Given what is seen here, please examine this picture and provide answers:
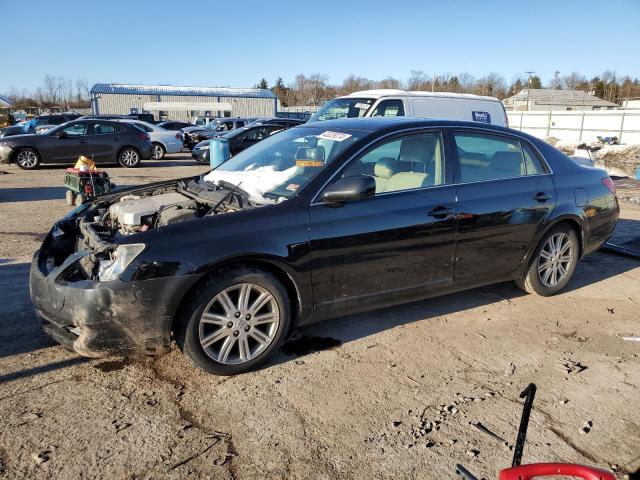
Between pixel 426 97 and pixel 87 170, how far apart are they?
662 centimetres

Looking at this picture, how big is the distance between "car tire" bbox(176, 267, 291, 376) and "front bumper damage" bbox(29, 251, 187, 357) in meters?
0.14

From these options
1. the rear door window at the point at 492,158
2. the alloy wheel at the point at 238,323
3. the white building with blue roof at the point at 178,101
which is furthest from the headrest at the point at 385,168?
the white building with blue roof at the point at 178,101

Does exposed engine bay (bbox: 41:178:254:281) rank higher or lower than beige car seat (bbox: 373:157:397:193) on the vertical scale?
lower

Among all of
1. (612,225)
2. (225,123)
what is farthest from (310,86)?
(612,225)

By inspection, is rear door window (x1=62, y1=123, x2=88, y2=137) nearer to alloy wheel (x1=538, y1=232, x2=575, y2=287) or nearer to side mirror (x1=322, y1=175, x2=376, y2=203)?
side mirror (x1=322, y1=175, x2=376, y2=203)

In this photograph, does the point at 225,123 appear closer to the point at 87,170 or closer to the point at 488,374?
the point at 87,170

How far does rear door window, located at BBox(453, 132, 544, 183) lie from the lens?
4.32 metres

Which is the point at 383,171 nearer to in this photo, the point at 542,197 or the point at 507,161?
the point at 507,161

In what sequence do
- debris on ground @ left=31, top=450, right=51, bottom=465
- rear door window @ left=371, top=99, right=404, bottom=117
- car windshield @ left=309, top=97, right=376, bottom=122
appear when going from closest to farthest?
debris on ground @ left=31, top=450, right=51, bottom=465 < rear door window @ left=371, top=99, right=404, bottom=117 < car windshield @ left=309, top=97, right=376, bottom=122

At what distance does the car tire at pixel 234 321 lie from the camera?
3250mm

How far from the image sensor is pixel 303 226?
11.5 ft

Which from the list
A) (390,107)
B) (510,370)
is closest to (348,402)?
(510,370)

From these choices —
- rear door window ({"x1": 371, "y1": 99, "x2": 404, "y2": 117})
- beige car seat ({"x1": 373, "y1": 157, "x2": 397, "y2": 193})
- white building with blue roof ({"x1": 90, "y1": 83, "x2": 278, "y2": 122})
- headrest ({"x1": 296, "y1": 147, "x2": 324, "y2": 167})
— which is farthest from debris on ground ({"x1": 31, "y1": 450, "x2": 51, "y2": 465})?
white building with blue roof ({"x1": 90, "y1": 83, "x2": 278, "y2": 122})

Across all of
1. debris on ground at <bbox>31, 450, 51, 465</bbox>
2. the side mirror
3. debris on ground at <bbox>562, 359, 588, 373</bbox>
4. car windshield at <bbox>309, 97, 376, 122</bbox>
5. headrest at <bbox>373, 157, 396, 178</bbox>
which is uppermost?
car windshield at <bbox>309, 97, 376, 122</bbox>
